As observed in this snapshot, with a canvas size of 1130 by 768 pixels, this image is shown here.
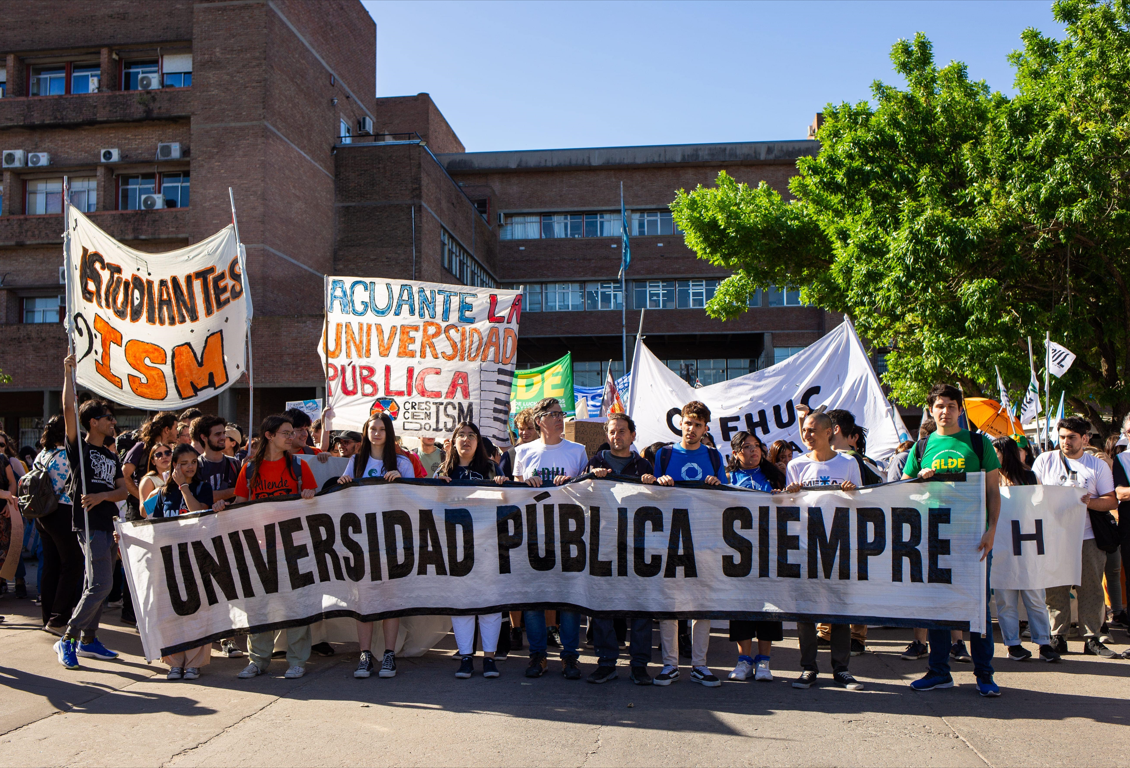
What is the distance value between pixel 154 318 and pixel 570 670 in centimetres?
475

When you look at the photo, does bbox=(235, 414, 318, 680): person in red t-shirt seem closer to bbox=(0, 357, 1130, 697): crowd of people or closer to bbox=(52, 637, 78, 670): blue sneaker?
bbox=(0, 357, 1130, 697): crowd of people

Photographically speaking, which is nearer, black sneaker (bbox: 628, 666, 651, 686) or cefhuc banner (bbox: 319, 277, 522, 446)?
black sneaker (bbox: 628, 666, 651, 686)

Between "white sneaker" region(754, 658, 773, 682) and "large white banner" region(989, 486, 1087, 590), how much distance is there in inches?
81.5

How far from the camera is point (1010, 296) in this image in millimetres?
16719

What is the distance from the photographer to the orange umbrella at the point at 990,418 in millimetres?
10578

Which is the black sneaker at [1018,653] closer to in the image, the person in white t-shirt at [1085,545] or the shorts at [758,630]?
the person in white t-shirt at [1085,545]

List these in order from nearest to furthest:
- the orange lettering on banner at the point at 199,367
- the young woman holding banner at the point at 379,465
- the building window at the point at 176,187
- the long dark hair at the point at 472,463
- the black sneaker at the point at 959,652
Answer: the young woman holding banner at the point at 379,465 < the long dark hair at the point at 472,463 < the black sneaker at the point at 959,652 < the orange lettering on banner at the point at 199,367 < the building window at the point at 176,187

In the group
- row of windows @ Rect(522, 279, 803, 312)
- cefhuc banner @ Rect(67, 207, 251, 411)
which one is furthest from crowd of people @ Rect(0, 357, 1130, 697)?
row of windows @ Rect(522, 279, 803, 312)

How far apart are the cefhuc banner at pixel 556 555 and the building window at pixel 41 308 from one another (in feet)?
102

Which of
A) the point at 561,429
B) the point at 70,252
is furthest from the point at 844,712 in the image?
the point at 70,252

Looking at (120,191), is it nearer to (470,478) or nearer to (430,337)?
(430,337)

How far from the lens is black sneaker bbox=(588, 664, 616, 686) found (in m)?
5.96

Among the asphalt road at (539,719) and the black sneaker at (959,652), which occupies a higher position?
the asphalt road at (539,719)

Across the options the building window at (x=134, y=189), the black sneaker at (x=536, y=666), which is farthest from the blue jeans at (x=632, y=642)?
the building window at (x=134, y=189)
